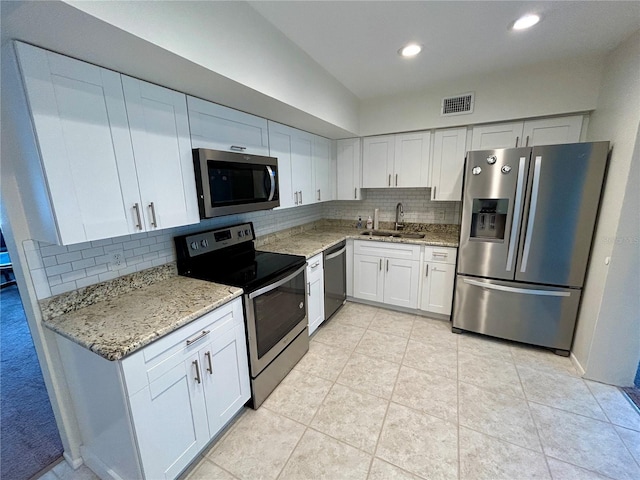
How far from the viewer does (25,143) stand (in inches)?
45.2

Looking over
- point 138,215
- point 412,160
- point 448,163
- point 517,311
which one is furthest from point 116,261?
point 517,311

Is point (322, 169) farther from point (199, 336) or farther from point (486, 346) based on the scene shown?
point (486, 346)

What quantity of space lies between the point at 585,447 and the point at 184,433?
231cm

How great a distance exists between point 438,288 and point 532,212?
1146 mm

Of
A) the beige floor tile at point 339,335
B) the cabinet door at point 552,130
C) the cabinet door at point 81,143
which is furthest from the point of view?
the beige floor tile at point 339,335

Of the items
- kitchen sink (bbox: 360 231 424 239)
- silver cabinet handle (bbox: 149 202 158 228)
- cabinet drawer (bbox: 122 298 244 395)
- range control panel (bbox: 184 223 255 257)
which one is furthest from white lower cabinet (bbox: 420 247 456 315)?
silver cabinet handle (bbox: 149 202 158 228)

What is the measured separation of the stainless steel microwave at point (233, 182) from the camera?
1723 millimetres

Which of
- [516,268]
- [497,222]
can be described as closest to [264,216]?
[497,222]

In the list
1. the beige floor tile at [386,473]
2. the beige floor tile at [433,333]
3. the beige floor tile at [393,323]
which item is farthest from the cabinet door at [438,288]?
the beige floor tile at [386,473]

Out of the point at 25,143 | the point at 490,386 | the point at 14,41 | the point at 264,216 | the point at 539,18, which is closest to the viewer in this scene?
the point at 14,41

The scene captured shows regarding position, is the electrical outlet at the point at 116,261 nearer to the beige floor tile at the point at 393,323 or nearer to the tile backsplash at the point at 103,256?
the tile backsplash at the point at 103,256

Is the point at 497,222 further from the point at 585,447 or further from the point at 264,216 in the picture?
the point at 264,216

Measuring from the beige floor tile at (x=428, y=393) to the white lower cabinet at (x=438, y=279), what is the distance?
3.12ft

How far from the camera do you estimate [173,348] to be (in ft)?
4.17
